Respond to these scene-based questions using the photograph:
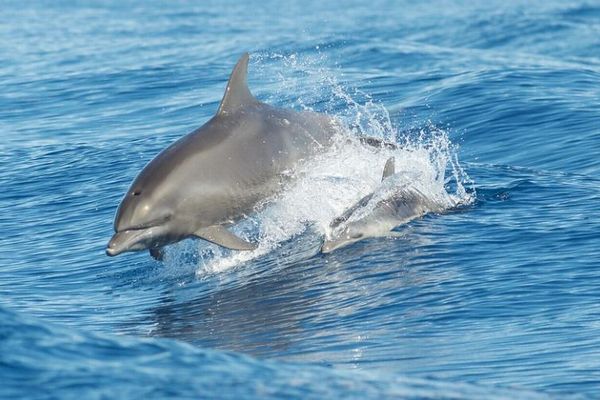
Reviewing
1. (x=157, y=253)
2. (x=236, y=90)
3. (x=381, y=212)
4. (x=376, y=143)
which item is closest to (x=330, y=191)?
(x=381, y=212)

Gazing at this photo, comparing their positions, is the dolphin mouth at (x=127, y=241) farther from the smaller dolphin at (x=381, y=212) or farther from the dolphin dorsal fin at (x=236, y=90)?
the smaller dolphin at (x=381, y=212)

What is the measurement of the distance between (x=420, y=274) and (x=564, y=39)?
23.4 m

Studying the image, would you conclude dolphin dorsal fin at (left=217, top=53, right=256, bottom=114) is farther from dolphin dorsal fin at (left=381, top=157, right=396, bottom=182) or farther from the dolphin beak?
dolphin dorsal fin at (left=381, top=157, right=396, bottom=182)

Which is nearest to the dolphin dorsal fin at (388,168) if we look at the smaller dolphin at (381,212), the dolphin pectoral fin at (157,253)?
the smaller dolphin at (381,212)

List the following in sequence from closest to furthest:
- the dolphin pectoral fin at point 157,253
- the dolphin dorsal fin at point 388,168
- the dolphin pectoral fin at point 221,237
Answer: the dolphin pectoral fin at point 221,237, the dolphin pectoral fin at point 157,253, the dolphin dorsal fin at point 388,168

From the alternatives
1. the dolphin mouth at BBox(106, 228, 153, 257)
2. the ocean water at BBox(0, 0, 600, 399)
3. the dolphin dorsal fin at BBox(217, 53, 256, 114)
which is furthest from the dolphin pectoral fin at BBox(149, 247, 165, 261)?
the dolphin dorsal fin at BBox(217, 53, 256, 114)

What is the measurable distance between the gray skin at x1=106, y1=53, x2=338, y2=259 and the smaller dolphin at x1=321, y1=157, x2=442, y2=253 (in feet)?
3.19

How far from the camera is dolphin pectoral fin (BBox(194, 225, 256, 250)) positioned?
13.1 meters

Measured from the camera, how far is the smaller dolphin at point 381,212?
14.4 m

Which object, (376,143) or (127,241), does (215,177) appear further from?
(376,143)

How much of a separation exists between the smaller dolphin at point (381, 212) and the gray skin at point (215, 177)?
974 mm

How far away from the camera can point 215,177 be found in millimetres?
13133

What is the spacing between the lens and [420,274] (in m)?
13.1

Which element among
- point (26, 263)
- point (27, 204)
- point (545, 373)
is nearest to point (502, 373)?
point (545, 373)
